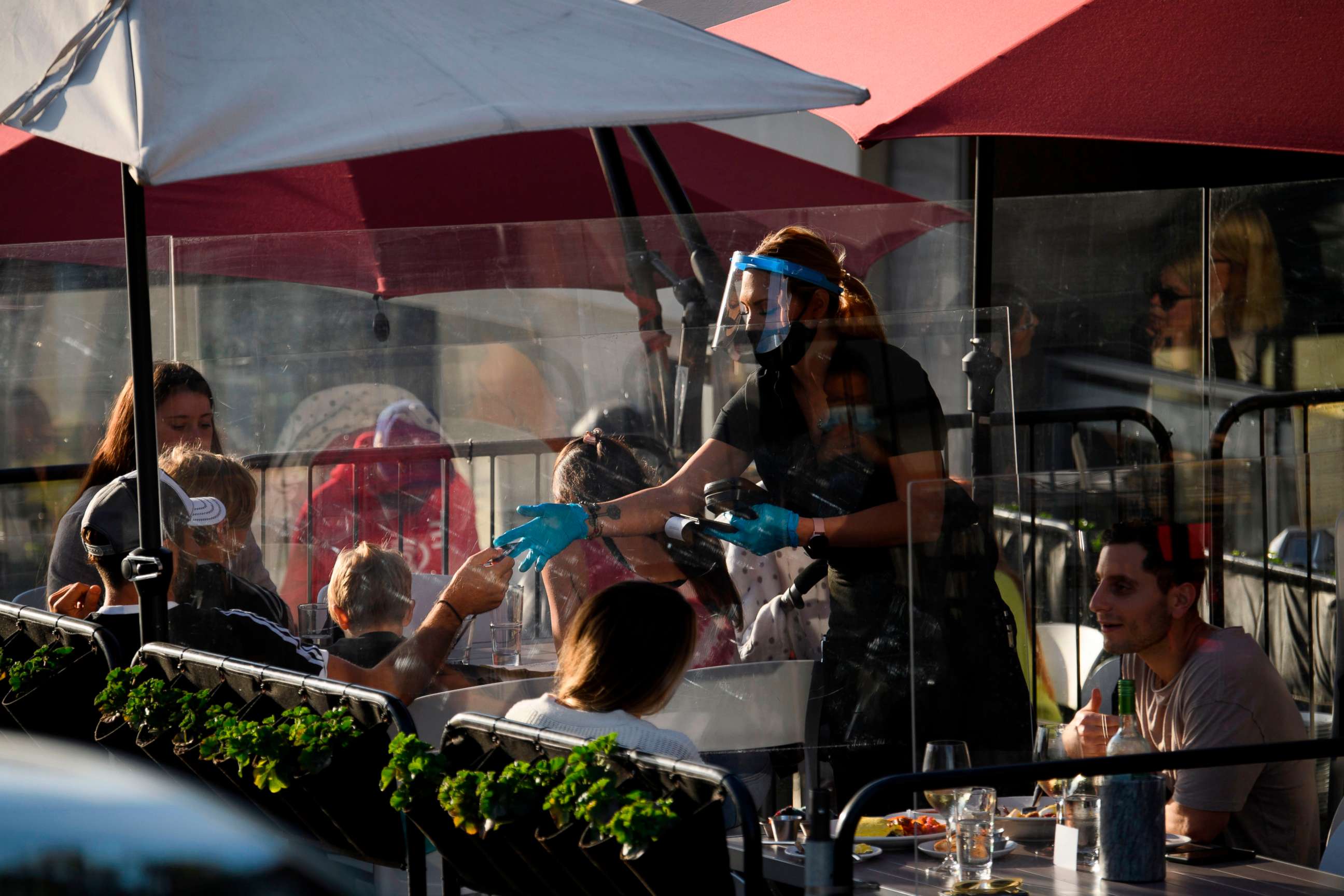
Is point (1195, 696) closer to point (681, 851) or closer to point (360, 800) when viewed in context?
point (681, 851)

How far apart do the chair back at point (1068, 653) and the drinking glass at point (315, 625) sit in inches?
64.4

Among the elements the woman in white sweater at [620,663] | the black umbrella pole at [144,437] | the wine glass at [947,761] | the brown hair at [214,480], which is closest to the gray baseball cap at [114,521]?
the brown hair at [214,480]

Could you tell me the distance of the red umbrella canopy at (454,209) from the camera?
4.03 m

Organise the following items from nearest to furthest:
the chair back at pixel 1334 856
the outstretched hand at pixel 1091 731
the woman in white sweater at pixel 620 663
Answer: the woman in white sweater at pixel 620 663 < the chair back at pixel 1334 856 < the outstretched hand at pixel 1091 731

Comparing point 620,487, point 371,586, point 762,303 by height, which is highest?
point 762,303

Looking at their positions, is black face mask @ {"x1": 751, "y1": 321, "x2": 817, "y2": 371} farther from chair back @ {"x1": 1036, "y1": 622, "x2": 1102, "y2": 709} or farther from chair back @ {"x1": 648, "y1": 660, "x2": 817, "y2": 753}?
chair back @ {"x1": 1036, "y1": 622, "x2": 1102, "y2": 709}

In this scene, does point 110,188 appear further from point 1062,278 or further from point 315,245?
point 1062,278

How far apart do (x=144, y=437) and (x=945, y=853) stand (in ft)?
6.17

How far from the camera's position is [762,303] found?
3842 millimetres

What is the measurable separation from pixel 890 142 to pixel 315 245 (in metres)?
8.62

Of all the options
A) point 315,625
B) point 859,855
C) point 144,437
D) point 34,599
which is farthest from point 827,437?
point 34,599

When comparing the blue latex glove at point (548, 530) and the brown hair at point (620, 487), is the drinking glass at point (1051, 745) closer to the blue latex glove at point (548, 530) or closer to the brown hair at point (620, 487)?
the brown hair at point (620, 487)

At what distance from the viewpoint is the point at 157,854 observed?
5.92 feet

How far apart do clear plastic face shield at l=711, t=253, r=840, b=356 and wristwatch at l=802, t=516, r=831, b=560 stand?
416 millimetres
